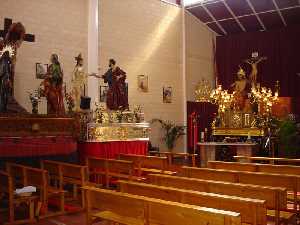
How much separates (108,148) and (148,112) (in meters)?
4.14

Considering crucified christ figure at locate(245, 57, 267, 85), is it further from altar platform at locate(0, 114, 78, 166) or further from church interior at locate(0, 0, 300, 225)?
altar platform at locate(0, 114, 78, 166)

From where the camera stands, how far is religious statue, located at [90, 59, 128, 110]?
405 inches

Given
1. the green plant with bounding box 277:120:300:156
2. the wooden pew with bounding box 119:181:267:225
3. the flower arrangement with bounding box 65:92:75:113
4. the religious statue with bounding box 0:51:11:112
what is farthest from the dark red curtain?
the wooden pew with bounding box 119:181:267:225

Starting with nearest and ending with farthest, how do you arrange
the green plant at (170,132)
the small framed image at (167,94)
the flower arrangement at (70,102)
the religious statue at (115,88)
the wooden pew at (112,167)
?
the wooden pew at (112,167) < the flower arrangement at (70,102) < the religious statue at (115,88) < the green plant at (170,132) < the small framed image at (167,94)

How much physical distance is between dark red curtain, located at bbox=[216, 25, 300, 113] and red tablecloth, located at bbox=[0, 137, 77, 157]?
8635mm

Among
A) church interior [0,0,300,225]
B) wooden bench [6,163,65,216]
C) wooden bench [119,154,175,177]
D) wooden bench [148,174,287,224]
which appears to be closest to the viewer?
wooden bench [148,174,287,224]

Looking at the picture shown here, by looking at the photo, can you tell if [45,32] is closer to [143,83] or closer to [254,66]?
[143,83]

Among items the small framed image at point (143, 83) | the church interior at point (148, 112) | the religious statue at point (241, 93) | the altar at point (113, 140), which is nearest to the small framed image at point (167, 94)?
the church interior at point (148, 112)

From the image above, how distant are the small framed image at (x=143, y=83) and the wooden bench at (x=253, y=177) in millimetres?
7479

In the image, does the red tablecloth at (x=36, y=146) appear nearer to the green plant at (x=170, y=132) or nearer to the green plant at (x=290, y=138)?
the green plant at (x=170, y=132)

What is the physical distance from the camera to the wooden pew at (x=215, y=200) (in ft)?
11.4

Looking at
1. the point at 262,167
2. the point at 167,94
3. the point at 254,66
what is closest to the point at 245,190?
the point at 262,167

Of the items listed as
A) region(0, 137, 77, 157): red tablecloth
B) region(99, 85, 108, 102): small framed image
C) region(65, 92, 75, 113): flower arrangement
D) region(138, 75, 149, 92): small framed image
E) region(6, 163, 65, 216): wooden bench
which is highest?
region(138, 75, 149, 92): small framed image

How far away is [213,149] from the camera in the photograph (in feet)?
38.9
